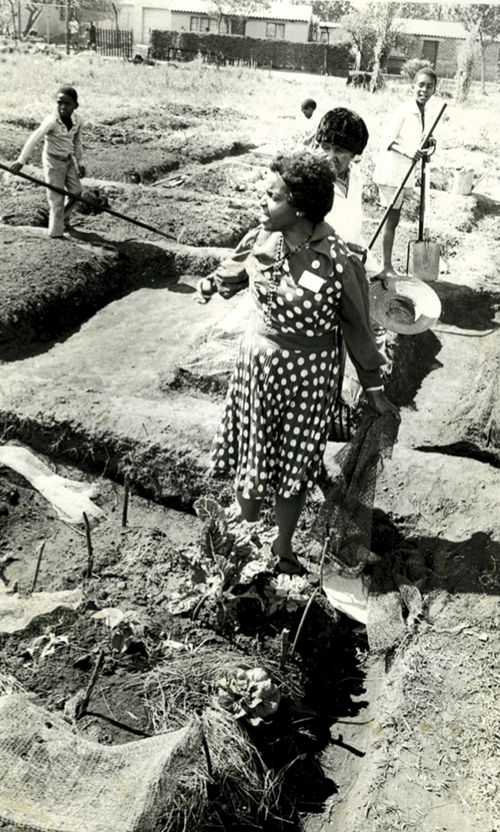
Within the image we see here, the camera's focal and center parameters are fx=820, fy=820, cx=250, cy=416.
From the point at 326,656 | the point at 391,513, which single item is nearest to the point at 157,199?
the point at 391,513

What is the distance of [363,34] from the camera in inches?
1283

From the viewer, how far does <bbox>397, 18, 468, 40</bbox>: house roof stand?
4250cm

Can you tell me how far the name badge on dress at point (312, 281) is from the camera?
116 inches

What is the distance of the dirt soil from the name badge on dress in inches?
53.5

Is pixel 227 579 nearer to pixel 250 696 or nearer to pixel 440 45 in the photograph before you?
pixel 250 696

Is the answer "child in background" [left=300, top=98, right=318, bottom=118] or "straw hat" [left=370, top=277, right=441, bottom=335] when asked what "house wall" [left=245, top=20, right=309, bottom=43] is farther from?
"straw hat" [left=370, top=277, right=441, bottom=335]

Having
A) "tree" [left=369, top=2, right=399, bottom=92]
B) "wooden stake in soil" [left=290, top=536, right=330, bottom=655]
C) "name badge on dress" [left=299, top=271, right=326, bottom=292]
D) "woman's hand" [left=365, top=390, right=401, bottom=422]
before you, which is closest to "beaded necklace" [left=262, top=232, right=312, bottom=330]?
"name badge on dress" [left=299, top=271, right=326, bottom=292]

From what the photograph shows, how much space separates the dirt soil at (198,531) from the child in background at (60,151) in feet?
1.01

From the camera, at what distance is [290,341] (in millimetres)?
3137

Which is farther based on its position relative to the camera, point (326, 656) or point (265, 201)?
point (326, 656)

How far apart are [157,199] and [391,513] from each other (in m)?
6.75

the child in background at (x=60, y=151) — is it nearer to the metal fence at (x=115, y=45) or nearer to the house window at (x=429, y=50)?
the metal fence at (x=115, y=45)

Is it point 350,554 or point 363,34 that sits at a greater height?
point 363,34

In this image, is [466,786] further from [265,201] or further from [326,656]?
[265,201]
